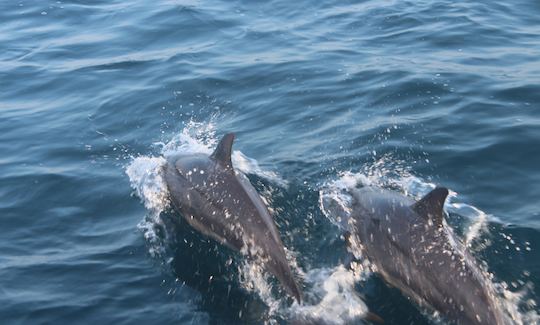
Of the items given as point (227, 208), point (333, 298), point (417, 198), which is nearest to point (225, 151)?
point (227, 208)

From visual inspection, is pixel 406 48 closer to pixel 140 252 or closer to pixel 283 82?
pixel 283 82

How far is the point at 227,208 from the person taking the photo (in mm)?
8039

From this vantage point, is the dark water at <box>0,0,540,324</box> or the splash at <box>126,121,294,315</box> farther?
the dark water at <box>0,0,540,324</box>

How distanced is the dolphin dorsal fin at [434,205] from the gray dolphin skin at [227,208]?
1.42m

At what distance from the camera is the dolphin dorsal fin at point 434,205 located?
7.05 metres

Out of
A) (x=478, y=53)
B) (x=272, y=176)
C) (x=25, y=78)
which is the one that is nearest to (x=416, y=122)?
(x=272, y=176)

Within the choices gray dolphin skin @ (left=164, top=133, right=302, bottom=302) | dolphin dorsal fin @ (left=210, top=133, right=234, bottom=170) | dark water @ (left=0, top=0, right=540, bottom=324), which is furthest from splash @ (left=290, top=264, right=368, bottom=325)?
dolphin dorsal fin @ (left=210, top=133, right=234, bottom=170)

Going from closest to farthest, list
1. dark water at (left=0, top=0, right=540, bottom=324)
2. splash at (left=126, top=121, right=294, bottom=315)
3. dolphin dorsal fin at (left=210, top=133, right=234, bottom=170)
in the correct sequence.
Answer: splash at (left=126, top=121, right=294, bottom=315) < dark water at (left=0, top=0, right=540, bottom=324) < dolphin dorsal fin at (left=210, top=133, right=234, bottom=170)

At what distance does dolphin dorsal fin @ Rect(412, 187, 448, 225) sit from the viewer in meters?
7.05

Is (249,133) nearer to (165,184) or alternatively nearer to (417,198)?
(165,184)

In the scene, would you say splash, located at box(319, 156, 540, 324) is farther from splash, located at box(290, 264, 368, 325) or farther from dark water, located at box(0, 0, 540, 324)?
splash, located at box(290, 264, 368, 325)

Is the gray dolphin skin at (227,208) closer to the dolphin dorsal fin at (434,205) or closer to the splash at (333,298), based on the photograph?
the splash at (333,298)

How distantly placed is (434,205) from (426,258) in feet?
1.67

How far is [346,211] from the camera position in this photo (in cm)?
867
